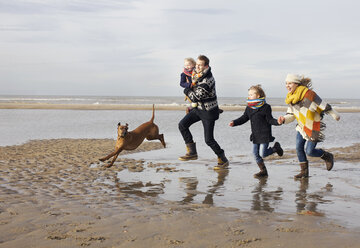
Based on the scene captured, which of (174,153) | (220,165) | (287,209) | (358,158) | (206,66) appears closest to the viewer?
(287,209)

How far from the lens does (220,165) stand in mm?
7230

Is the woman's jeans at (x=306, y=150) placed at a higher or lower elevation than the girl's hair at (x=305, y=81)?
lower

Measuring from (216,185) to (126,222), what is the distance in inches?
89.7

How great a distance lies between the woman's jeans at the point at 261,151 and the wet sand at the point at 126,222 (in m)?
2.26

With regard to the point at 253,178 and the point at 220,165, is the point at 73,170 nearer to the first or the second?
the point at 220,165

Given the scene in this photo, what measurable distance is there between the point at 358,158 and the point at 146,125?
4672 mm

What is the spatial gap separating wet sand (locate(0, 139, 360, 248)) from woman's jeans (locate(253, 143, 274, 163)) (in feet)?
7.43

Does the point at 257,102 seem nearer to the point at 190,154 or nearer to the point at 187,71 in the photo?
the point at 187,71

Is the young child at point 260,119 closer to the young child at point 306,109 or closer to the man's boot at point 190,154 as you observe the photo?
the young child at point 306,109

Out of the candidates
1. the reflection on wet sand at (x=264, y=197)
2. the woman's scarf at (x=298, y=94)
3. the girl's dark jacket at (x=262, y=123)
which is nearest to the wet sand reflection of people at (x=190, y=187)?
the reflection on wet sand at (x=264, y=197)

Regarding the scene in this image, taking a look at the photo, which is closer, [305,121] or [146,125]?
[305,121]

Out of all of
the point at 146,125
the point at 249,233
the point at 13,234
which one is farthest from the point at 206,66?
the point at 13,234

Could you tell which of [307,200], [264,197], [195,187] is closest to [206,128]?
[195,187]

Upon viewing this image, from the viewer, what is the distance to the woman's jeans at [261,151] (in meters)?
6.50
